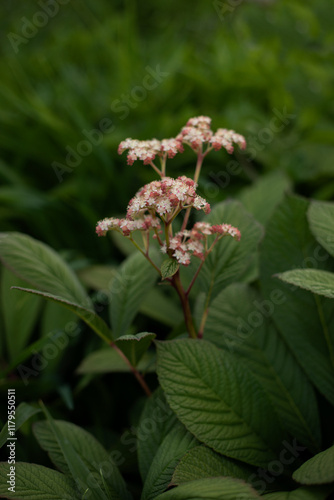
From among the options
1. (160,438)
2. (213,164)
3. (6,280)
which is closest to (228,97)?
(213,164)

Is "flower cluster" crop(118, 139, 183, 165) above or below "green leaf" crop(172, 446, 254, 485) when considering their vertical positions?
above

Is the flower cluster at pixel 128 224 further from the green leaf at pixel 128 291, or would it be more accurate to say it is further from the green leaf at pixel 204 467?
the green leaf at pixel 204 467

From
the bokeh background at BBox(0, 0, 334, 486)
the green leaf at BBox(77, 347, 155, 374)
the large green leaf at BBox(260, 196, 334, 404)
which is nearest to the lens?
the large green leaf at BBox(260, 196, 334, 404)

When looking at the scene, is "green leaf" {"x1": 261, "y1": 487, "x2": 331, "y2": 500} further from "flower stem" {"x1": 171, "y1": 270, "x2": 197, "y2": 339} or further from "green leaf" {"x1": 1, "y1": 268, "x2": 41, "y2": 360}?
"green leaf" {"x1": 1, "y1": 268, "x2": 41, "y2": 360}

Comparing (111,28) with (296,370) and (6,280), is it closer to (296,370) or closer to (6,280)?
(6,280)

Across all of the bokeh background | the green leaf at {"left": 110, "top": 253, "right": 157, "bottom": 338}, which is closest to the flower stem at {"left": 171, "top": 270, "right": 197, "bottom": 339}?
the green leaf at {"left": 110, "top": 253, "right": 157, "bottom": 338}

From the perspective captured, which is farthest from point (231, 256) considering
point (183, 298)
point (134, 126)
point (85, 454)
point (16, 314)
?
point (134, 126)
